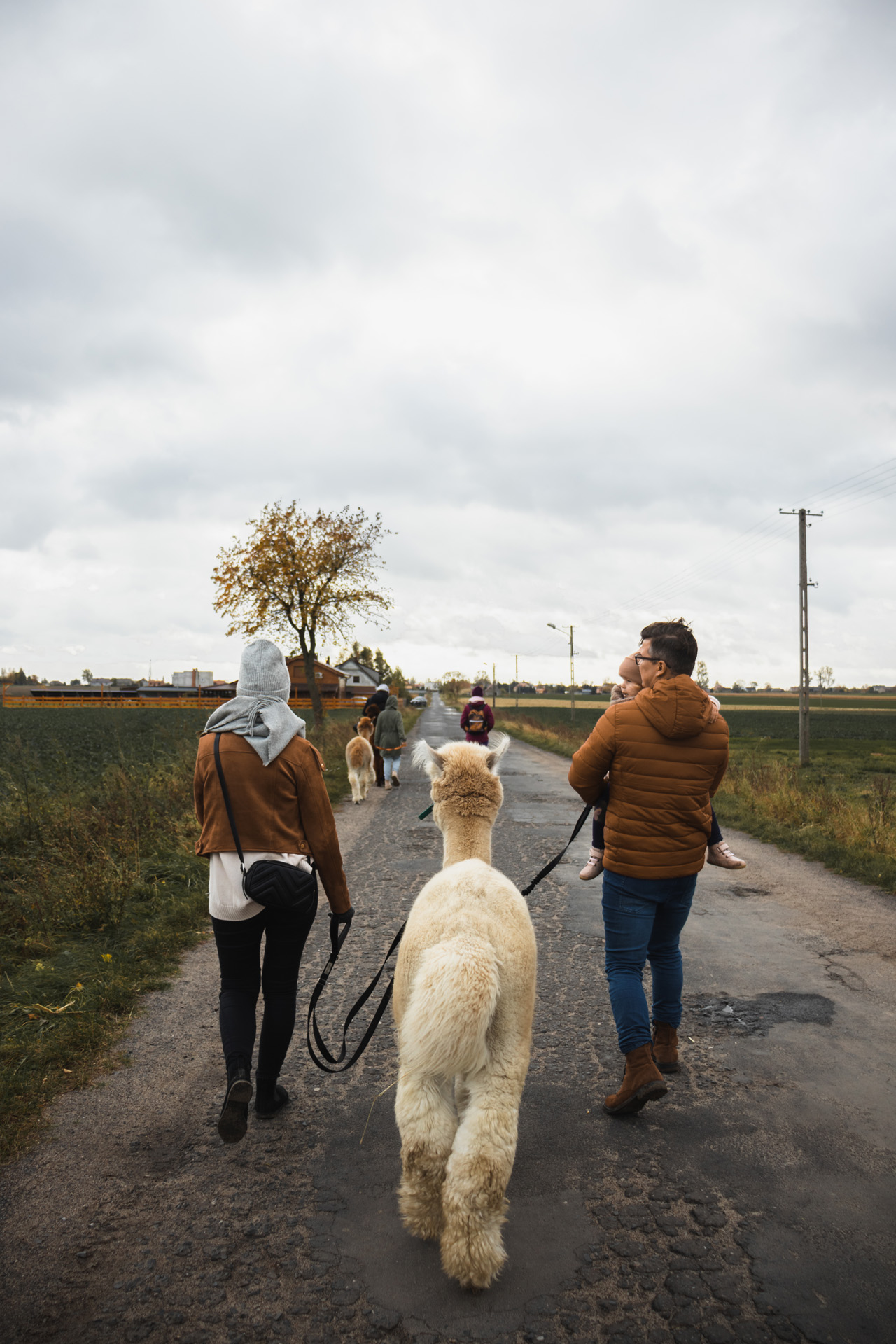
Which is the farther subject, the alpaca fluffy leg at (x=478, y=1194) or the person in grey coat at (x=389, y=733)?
the person in grey coat at (x=389, y=733)

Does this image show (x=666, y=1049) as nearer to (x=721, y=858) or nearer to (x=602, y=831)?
(x=721, y=858)

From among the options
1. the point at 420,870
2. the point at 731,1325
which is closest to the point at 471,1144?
the point at 731,1325

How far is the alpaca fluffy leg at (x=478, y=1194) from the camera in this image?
7.72ft

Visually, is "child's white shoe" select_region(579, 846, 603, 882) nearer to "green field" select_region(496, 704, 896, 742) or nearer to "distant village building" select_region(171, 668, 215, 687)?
"green field" select_region(496, 704, 896, 742)

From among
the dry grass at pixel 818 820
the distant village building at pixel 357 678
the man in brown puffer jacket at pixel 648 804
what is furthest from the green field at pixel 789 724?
the distant village building at pixel 357 678

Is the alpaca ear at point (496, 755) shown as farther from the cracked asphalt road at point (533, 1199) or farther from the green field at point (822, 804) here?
the green field at point (822, 804)

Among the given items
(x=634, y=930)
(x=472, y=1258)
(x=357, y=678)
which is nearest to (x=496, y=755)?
(x=634, y=930)

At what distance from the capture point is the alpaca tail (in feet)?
7.93

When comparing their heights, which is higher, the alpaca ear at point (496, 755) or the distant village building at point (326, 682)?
the distant village building at point (326, 682)

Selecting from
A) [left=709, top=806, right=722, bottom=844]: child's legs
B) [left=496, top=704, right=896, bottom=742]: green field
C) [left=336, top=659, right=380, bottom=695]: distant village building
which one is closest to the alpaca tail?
[left=709, top=806, right=722, bottom=844]: child's legs

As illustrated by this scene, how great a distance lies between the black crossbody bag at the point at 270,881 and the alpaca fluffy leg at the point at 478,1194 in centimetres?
109

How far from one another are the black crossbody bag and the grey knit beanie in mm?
283

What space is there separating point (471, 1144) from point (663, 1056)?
1.78 metres

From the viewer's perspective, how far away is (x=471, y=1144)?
242cm
